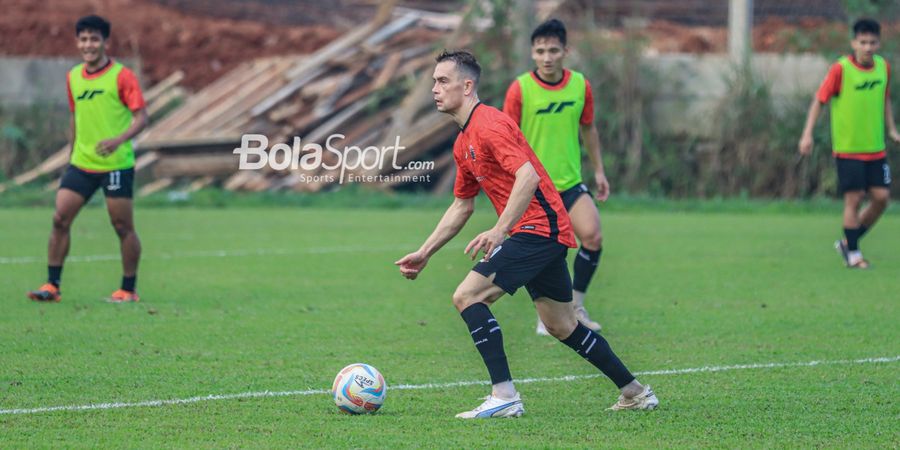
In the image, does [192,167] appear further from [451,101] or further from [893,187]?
[451,101]

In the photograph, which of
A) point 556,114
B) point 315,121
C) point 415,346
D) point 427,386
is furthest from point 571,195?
point 315,121

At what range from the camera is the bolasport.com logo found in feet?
76.9

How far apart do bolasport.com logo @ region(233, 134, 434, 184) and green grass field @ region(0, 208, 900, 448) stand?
747cm

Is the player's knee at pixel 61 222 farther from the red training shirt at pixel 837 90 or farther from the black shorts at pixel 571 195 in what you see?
the red training shirt at pixel 837 90

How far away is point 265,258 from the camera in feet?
45.9

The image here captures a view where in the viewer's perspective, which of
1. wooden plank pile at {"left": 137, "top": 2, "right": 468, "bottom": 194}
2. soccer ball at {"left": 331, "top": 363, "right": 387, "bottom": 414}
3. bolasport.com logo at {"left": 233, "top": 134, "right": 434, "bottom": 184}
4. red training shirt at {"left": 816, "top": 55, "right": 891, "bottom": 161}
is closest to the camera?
soccer ball at {"left": 331, "top": 363, "right": 387, "bottom": 414}

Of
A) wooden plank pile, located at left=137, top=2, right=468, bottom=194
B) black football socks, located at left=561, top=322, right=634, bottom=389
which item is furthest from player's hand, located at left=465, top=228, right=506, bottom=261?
wooden plank pile, located at left=137, top=2, right=468, bottom=194

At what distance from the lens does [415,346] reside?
848 centimetres

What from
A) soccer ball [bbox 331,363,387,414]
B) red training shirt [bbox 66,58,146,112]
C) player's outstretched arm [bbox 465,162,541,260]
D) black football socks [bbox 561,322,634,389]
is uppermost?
red training shirt [bbox 66,58,146,112]

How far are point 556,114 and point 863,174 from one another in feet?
17.4

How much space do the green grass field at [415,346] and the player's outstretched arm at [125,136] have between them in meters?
1.25

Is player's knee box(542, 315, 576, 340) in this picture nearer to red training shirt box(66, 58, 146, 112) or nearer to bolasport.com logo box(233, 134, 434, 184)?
red training shirt box(66, 58, 146, 112)

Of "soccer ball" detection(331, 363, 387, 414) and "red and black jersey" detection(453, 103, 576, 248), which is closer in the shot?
"red and black jersey" detection(453, 103, 576, 248)

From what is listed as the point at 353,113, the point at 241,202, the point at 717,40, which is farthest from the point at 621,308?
the point at 717,40
